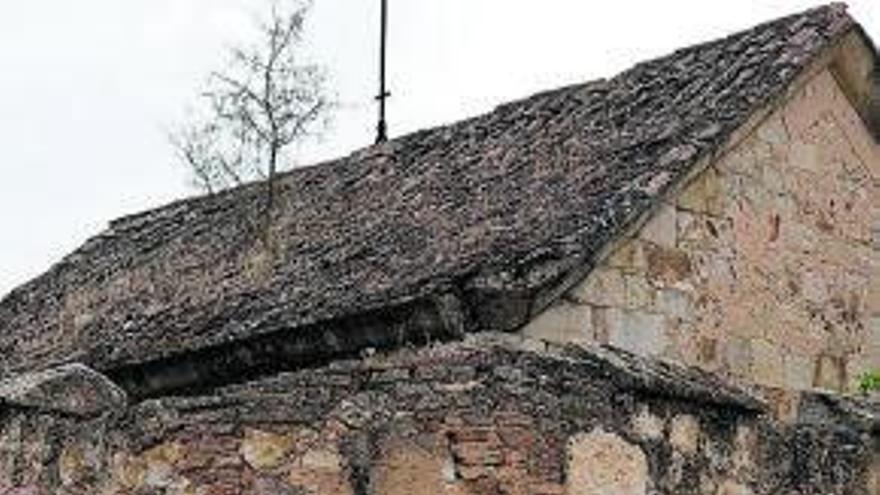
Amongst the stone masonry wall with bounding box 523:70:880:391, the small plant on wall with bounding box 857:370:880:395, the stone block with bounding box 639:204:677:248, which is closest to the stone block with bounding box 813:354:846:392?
the stone masonry wall with bounding box 523:70:880:391

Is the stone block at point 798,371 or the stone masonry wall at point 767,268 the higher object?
the stone masonry wall at point 767,268

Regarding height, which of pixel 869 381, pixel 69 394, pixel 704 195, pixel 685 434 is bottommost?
pixel 869 381

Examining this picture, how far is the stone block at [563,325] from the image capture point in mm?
9875

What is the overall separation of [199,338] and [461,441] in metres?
5.76

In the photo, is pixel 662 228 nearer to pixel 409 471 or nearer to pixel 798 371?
pixel 798 371

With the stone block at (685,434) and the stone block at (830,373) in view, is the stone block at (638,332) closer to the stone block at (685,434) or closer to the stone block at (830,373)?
the stone block at (830,373)

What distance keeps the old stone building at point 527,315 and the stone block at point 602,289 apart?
1cm

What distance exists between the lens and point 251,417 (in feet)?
19.9

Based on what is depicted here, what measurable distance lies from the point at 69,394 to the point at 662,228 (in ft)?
16.9

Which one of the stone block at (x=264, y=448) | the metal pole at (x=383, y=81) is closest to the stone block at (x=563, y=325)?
the stone block at (x=264, y=448)

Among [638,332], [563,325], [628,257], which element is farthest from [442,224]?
[563,325]

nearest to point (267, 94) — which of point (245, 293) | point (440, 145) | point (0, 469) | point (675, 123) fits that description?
point (440, 145)

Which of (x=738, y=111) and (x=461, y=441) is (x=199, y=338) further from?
(x=461, y=441)

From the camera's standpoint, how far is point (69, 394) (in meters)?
6.41
